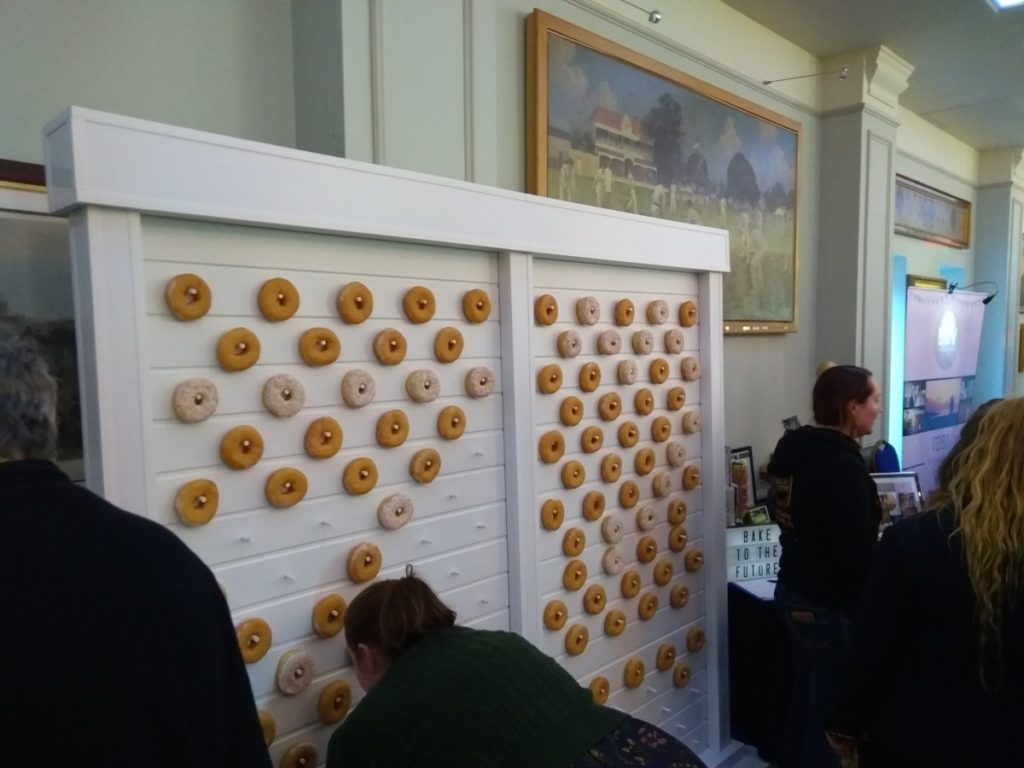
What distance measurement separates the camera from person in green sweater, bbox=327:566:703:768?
108cm

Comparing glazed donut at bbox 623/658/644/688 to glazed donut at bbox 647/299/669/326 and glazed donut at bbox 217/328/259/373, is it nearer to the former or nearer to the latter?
glazed donut at bbox 647/299/669/326

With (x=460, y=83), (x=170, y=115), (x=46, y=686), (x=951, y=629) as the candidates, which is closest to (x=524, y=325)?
(x=460, y=83)

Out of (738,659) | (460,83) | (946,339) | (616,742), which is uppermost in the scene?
(460,83)

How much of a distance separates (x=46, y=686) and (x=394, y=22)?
1817 millimetres

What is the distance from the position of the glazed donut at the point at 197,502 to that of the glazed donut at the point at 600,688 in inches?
51.6

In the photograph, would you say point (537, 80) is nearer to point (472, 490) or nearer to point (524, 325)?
point (524, 325)

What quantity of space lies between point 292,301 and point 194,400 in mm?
267

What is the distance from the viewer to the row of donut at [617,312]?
6.29 feet

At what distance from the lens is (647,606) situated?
90.7 inches

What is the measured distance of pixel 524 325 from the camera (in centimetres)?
184

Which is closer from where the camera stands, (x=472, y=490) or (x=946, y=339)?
(x=472, y=490)

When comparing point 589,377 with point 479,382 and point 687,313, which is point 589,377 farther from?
point 687,313

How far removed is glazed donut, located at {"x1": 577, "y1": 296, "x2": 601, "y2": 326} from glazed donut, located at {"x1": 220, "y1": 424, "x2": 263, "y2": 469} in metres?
1.01

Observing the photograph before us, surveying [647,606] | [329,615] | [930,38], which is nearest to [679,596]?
[647,606]
